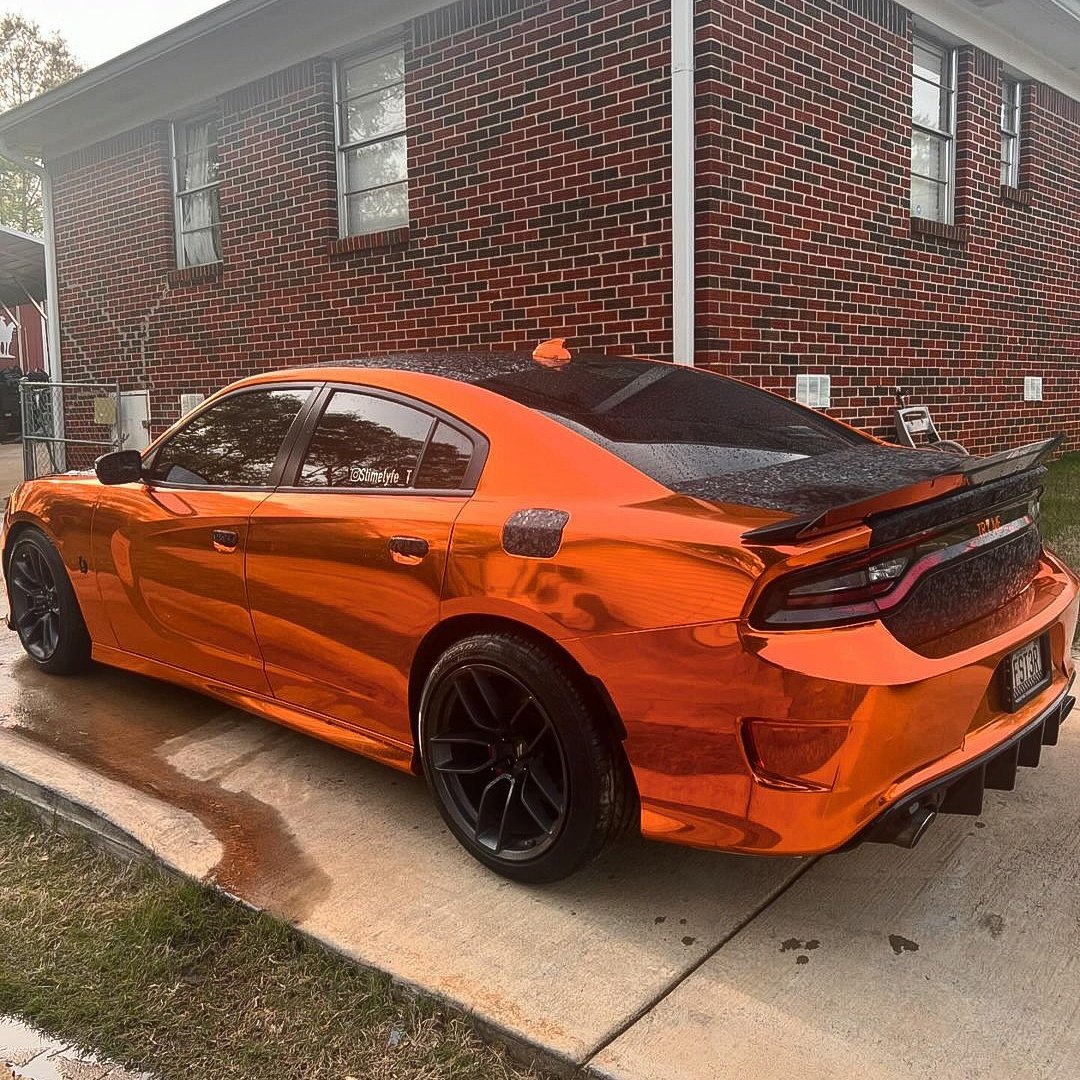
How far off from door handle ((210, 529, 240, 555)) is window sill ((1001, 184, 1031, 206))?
26.1ft

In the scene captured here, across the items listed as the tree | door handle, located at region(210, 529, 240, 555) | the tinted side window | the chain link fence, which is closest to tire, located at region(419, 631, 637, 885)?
door handle, located at region(210, 529, 240, 555)

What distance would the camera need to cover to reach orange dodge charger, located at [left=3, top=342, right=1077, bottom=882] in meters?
2.17

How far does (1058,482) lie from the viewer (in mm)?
8664

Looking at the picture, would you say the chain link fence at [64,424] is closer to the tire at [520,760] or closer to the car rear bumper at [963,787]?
the tire at [520,760]

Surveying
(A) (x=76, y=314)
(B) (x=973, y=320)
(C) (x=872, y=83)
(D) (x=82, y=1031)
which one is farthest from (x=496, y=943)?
(A) (x=76, y=314)

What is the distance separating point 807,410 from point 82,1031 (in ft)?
9.27

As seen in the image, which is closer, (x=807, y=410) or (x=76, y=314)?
(x=807, y=410)

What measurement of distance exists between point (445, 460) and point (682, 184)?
12.8 ft

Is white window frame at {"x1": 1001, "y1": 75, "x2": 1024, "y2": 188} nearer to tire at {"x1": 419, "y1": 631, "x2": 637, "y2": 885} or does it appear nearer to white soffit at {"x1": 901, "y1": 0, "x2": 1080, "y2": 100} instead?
white soffit at {"x1": 901, "y1": 0, "x2": 1080, "y2": 100}

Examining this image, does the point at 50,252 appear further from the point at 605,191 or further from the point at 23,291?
the point at 23,291

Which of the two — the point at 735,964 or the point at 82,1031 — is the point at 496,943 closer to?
the point at 735,964

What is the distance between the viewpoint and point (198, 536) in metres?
3.54

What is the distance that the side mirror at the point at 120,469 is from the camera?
12.9 feet

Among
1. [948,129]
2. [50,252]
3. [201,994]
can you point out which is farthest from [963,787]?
[50,252]
